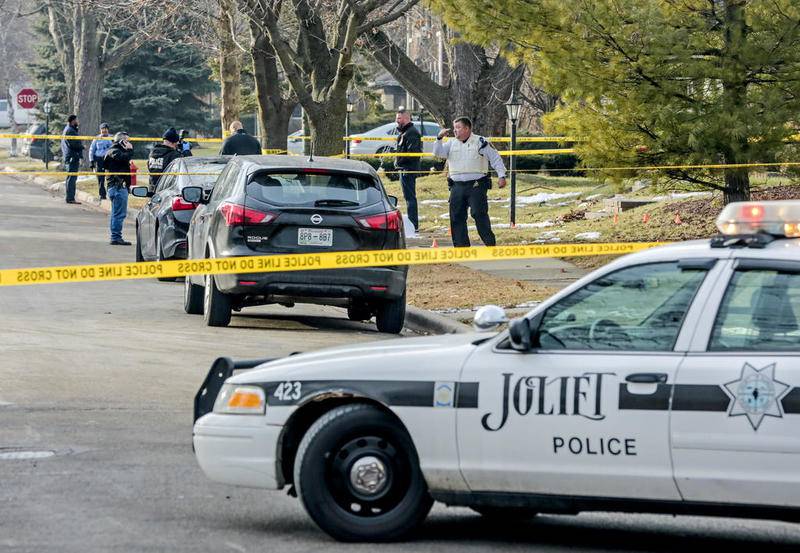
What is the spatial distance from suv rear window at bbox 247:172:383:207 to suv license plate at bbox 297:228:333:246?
0.74ft

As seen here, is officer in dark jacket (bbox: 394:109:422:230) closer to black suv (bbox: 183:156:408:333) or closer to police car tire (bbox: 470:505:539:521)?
black suv (bbox: 183:156:408:333)

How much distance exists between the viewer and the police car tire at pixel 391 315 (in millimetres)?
13984

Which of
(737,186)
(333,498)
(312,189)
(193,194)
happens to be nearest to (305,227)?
(312,189)

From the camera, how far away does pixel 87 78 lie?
160 feet

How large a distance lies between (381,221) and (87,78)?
121 ft

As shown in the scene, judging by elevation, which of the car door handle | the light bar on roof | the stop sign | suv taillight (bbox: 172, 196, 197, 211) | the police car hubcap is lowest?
the police car hubcap

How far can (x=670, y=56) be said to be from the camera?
1662 centimetres

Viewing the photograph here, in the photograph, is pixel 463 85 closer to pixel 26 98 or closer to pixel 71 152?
pixel 71 152

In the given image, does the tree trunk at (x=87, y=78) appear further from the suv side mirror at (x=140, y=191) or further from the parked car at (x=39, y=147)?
the suv side mirror at (x=140, y=191)

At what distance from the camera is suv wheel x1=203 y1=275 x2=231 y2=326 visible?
45.6ft

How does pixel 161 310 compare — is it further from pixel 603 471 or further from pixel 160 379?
pixel 603 471

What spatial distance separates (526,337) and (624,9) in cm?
1059

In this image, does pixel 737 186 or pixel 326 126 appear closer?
pixel 737 186

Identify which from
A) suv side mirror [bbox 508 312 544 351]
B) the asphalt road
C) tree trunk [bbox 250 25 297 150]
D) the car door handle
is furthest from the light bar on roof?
tree trunk [bbox 250 25 297 150]
